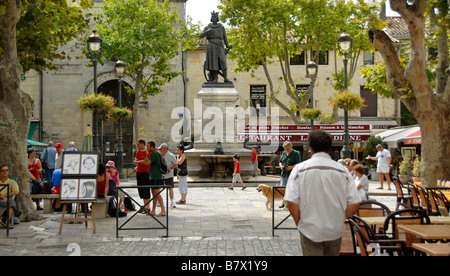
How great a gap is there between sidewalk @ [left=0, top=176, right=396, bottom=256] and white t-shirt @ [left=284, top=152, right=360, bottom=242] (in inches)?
127

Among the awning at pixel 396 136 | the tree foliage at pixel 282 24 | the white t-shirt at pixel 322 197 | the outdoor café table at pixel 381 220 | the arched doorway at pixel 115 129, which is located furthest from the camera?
the arched doorway at pixel 115 129

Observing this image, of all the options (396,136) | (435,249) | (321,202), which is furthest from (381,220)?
(396,136)

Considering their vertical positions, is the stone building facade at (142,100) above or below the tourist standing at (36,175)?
above

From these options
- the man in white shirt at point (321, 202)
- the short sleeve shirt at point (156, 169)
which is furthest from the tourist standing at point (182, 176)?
the man in white shirt at point (321, 202)

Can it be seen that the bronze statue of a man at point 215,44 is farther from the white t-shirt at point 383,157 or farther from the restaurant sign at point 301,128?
the restaurant sign at point 301,128

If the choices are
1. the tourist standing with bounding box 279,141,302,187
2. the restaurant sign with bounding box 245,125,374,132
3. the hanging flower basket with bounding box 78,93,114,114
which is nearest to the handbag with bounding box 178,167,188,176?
the tourist standing with bounding box 279,141,302,187

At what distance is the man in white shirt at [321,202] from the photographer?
14.0ft

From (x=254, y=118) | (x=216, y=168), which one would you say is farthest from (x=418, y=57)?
(x=254, y=118)

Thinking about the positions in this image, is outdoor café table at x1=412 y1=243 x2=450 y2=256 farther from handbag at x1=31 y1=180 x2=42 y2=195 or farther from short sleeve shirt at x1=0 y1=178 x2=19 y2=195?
handbag at x1=31 y1=180 x2=42 y2=195

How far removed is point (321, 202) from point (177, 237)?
497 centimetres

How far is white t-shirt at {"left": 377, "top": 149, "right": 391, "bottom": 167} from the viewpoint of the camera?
18984 millimetres

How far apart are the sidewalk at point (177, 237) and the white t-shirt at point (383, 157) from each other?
797cm

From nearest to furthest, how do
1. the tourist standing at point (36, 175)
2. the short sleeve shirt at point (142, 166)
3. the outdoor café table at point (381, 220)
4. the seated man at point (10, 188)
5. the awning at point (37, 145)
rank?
1. the outdoor café table at point (381, 220)
2. the seated man at point (10, 188)
3. the short sleeve shirt at point (142, 166)
4. the tourist standing at point (36, 175)
5. the awning at point (37, 145)

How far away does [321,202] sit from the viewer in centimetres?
426
